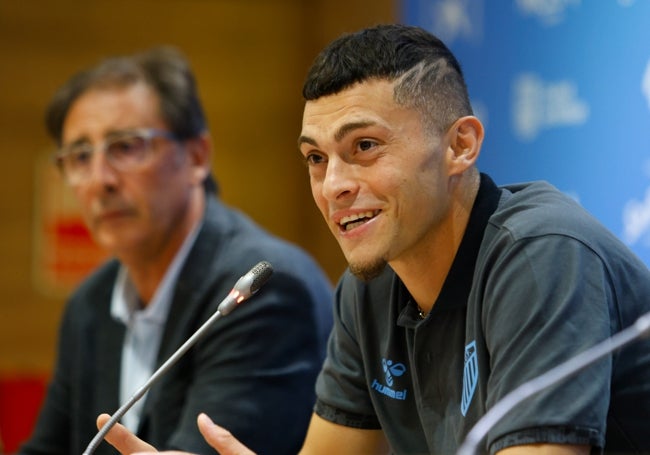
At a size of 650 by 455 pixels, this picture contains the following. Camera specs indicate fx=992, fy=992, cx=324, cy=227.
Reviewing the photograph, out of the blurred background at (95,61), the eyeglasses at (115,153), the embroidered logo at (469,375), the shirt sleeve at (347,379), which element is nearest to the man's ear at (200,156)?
the eyeglasses at (115,153)

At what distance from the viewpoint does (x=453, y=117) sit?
5.48 ft

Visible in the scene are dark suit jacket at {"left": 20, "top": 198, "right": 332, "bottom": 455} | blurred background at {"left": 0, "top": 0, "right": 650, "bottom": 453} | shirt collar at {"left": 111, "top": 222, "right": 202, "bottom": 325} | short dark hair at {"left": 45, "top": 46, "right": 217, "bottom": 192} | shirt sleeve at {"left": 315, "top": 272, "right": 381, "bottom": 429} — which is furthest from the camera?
blurred background at {"left": 0, "top": 0, "right": 650, "bottom": 453}

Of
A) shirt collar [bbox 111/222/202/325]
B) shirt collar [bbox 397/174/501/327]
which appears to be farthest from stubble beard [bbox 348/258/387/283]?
shirt collar [bbox 111/222/202/325]

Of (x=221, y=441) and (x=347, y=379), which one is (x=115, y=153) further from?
(x=221, y=441)

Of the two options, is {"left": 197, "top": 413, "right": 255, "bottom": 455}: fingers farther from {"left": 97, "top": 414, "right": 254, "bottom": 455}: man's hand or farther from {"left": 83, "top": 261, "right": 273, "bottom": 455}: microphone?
{"left": 83, "top": 261, "right": 273, "bottom": 455}: microphone

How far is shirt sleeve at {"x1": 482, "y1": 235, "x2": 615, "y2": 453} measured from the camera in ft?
4.32

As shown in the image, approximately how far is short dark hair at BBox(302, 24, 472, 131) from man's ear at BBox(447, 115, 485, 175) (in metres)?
0.02

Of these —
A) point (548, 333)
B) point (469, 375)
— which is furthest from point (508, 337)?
point (469, 375)

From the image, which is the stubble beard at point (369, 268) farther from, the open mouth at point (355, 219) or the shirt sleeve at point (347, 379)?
the shirt sleeve at point (347, 379)

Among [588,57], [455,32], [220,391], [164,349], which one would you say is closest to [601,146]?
[588,57]

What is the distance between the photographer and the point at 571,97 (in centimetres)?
209

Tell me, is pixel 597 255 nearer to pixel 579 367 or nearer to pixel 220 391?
pixel 579 367

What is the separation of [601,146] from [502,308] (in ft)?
2.24

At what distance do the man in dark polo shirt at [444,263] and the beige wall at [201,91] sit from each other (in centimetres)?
273
